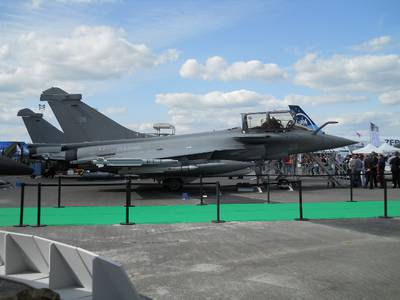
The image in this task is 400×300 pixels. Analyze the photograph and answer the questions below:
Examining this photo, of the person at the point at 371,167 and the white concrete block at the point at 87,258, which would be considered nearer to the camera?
the white concrete block at the point at 87,258

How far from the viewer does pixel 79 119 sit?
18656mm

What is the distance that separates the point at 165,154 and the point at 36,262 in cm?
1187

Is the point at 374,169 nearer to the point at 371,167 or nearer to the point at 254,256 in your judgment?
the point at 371,167

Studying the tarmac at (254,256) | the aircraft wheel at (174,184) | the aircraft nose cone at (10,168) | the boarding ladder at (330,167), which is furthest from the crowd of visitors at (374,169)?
the aircraft nose cone at (10,168)

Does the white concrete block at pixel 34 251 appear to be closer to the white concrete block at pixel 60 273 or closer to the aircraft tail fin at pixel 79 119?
the white concrete block at pixel 60 273

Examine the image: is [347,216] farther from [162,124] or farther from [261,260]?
[162,124]

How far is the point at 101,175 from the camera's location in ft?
73.5

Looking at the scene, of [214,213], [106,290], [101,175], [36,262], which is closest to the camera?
[106,290]

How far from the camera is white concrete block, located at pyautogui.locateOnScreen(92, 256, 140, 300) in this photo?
3.74 metres

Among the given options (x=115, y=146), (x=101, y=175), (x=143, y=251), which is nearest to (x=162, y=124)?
(x=101, y=175)

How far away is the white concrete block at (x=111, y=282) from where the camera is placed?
374 cm

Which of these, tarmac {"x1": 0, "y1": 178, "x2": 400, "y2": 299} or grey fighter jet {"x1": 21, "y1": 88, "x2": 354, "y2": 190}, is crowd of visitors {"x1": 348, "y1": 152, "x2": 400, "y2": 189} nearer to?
grey fighter jet {"x1": 21, "y1": 88, "x2": 354, "y2": 190}

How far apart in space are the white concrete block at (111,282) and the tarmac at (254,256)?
0.90m

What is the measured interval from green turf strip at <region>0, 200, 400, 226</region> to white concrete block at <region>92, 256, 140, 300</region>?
6.12 metres
